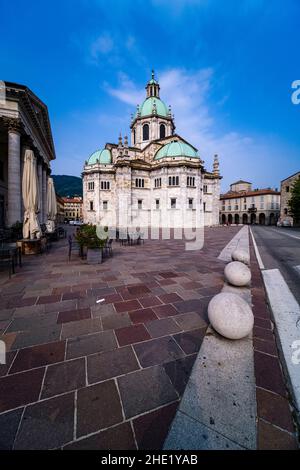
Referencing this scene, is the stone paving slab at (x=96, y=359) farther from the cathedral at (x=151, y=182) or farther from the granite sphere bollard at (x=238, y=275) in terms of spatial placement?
the cathedral at (x=151, y=182)

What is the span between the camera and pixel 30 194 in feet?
30.1

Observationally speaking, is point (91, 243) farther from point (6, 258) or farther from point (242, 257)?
point (242, 257)

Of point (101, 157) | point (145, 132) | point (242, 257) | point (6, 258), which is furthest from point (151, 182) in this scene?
point (6, 258)

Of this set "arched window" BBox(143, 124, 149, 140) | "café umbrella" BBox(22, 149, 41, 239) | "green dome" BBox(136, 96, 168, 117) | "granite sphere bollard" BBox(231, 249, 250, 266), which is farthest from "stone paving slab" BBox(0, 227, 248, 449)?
"green dome" BBox(136, 96, 168, 117)

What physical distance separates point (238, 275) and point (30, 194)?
9636 mm

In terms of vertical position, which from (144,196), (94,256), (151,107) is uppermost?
(151,107)

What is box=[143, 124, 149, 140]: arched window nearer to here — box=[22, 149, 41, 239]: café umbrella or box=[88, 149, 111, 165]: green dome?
box=[88, 149, 111, 165]: green dome

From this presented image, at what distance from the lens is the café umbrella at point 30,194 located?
8898 mm

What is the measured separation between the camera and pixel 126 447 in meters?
1.51

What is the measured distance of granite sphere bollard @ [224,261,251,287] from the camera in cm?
484

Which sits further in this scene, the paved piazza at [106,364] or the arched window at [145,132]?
the arched window at [145,132]

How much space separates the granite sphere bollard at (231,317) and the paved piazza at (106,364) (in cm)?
31

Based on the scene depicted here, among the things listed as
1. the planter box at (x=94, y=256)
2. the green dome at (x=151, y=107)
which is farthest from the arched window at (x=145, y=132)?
the planter box at (x=94, y=256)

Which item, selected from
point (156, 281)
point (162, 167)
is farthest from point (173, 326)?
point (162, 167)
